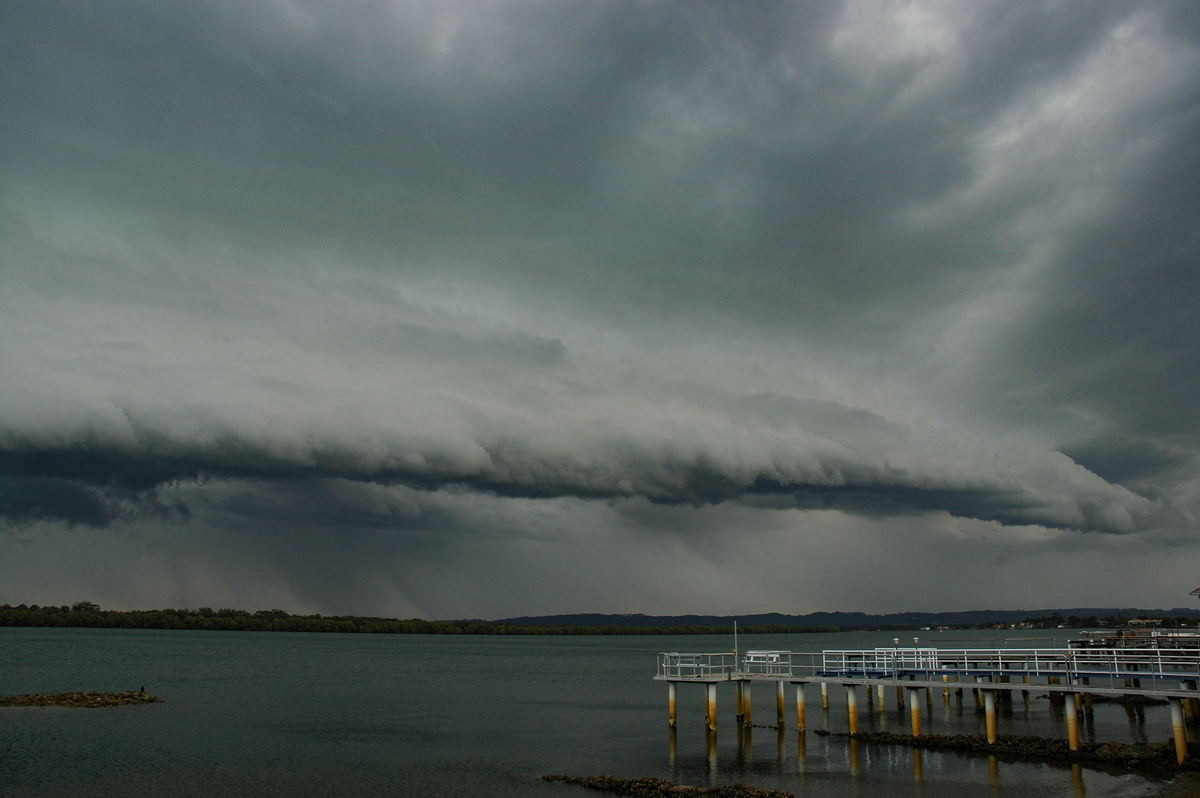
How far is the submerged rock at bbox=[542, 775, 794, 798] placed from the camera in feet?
91.6

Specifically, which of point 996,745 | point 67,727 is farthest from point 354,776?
point 996,745

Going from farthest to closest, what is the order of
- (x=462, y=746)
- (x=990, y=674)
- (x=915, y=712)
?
(x=990, y=674) → (x=462, y=746) → (x=915, y=712)

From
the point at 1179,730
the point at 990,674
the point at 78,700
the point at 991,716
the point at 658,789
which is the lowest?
the point at 78,700

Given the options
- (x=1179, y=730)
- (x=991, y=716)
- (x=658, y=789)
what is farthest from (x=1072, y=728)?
(x=658, y=789)

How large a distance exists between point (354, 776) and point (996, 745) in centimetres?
2716

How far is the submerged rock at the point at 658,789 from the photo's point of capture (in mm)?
27922

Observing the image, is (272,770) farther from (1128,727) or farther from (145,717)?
(1128,727)

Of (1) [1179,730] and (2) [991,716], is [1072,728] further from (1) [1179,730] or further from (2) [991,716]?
(1) [1179,730]

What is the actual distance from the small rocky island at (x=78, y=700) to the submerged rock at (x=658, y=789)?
131ft

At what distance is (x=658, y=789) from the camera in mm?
29297

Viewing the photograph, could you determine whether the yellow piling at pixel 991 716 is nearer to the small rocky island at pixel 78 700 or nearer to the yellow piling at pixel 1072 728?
the yellow piling at pixel 1072 728

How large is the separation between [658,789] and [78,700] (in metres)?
46.8

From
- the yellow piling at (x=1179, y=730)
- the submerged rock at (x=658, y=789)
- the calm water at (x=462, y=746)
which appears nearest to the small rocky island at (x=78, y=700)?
the calm water at (x=462, y=746)

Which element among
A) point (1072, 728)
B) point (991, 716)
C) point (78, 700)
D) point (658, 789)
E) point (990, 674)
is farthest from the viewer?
point (78, 700)
